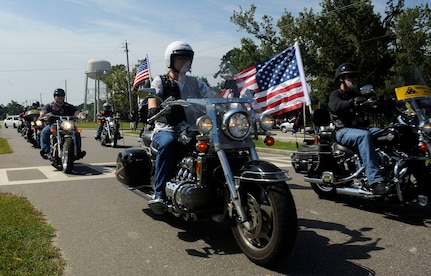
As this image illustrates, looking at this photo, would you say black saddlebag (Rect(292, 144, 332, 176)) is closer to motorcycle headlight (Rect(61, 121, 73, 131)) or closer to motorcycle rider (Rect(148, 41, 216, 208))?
motorcycle rider (Rect(148, 41, 216, 208))

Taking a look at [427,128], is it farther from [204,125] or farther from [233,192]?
[204,125]

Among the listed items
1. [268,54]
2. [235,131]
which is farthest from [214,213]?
[268,54]

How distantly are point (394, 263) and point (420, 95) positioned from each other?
2.81 metres

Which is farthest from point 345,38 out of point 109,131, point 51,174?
point 51,174

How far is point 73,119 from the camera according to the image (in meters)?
10.1

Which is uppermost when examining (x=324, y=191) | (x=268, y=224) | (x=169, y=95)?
(x=169, y=95)

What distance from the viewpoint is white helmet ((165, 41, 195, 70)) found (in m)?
4.96

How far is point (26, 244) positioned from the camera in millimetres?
4262

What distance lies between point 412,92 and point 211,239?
137 inches

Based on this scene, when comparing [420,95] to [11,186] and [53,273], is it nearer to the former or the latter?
[53,273]

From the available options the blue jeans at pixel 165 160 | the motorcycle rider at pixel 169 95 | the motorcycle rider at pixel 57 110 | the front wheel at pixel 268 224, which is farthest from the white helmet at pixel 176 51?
the motorcycle rider at pixel 57 110

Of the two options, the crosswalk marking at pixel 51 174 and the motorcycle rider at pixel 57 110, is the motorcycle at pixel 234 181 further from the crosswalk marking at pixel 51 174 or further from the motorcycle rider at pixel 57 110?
the motorcycle rider at pixel 57 110

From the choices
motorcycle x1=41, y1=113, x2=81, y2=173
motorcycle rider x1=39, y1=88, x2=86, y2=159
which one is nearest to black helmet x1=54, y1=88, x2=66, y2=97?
motorcycle rider x1=39, y1=88, x2=86, y2=159

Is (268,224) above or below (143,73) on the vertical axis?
below
